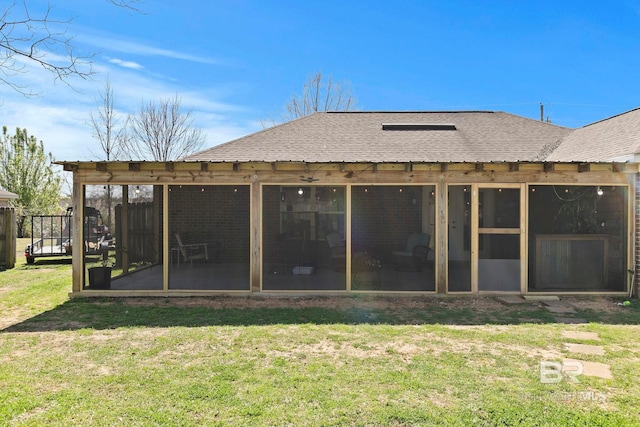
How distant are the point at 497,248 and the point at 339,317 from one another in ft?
11.5

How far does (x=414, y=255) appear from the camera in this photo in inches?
363

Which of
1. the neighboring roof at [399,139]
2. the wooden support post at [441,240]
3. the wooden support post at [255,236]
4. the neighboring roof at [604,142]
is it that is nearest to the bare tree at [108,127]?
the neighboring roof at [399,139]

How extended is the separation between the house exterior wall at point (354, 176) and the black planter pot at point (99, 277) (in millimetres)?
212

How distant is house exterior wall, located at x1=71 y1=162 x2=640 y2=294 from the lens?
694 centimetres

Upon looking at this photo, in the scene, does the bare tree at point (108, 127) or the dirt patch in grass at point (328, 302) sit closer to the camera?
the dirt patch in grass at point (328, 302)

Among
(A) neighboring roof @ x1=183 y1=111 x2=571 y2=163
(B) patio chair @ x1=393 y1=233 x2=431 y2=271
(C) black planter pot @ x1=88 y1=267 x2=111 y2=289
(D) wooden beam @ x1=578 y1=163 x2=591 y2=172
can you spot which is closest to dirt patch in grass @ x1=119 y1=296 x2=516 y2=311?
(C) black planter pot @ x1=88 y1=267 x2=111 y2=289

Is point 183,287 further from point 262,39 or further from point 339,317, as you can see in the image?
point 262,39

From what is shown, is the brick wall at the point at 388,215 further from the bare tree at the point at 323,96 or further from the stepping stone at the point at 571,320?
the bare tree at the point at 323,96

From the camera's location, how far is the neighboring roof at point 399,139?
9.09 metres

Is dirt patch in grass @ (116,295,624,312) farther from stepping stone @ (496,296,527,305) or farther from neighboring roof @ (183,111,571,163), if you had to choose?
neighboring roof @ (183,111,571,163)

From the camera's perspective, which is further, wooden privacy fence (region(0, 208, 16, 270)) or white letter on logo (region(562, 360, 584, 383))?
wooden privacy fence (region(0, 208, 16, 270))

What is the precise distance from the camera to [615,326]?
5328 mm

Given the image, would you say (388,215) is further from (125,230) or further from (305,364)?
(305,364)

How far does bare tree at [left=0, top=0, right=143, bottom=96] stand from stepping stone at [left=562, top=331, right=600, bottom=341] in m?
A: 6.27
